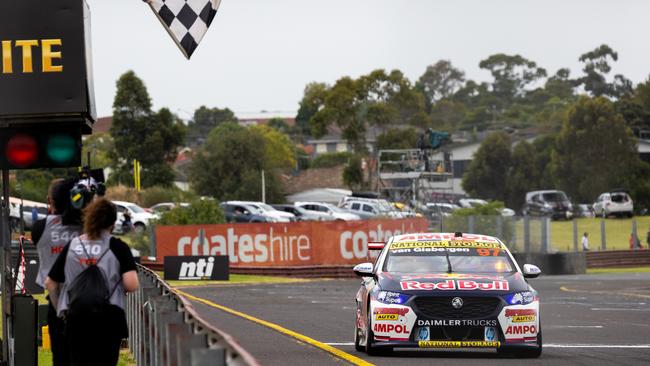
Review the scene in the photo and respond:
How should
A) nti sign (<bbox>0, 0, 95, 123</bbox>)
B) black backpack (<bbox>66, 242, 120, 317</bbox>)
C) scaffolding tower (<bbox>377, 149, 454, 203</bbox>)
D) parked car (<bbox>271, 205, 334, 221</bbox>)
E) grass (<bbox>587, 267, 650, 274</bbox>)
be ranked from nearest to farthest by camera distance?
black backpack (<bbox>66, 242, 120, 317</bbox>)
nti sign (<bbox>0, 0, 95, 123</bbox>)
grass (<bbox>587, 267, 650, 274</bbox>)
scaffolding tower (<bbox>377, 149, 454, 203</bbox>)
parked car (<bbox>271, 205, 334, 221</bbox>)

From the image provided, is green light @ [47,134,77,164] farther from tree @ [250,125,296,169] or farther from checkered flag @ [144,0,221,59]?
tree @ [250,125,296,169]

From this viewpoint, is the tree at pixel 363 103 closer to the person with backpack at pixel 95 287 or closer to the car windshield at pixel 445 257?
the car windshield at pixel 445 257

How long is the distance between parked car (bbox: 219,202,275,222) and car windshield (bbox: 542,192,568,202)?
2372 centimetres

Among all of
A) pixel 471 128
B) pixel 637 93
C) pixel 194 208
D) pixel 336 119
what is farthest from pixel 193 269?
pixel 471 128

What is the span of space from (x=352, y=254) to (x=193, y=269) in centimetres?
908

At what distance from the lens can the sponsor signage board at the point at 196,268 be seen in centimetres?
4119

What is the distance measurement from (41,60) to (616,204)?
74.8 meters

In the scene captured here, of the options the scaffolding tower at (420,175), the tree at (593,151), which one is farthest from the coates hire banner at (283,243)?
the tree at (593,151)

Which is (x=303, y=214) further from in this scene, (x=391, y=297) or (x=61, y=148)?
(x=61, y=148)

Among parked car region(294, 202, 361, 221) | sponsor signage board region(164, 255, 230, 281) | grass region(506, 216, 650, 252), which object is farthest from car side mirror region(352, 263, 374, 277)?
parked car region(294, 202, 361, 221)

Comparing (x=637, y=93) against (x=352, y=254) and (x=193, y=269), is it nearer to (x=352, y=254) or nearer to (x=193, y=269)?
(x=352, y=254)

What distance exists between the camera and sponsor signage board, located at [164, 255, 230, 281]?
135ft

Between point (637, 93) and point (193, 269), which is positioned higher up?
point (637, 93)

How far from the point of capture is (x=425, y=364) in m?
14.1
